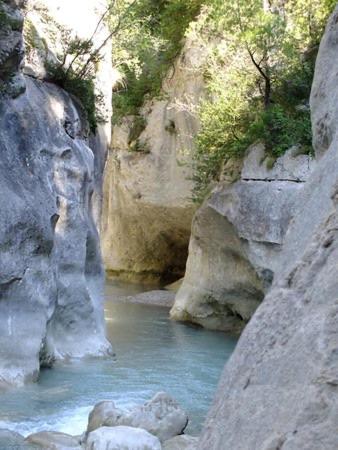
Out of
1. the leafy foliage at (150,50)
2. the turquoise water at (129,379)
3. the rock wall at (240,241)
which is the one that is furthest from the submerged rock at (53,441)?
the leafy foliage at (150,50)

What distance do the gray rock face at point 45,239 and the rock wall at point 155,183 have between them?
8.89 metres

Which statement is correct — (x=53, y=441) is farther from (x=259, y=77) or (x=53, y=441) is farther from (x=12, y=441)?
(x=259, y=77)

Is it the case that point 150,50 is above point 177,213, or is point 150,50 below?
above

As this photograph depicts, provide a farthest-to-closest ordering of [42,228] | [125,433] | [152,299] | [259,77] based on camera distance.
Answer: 1. [152,299]
2. [259,77]
3. [42,228]
4. [125,433]

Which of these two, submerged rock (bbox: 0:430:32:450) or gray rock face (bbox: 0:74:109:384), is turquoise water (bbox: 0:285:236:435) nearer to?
submerged rock (bbox: 0:430:32:450)

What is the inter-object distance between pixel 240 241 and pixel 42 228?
770 centimetres

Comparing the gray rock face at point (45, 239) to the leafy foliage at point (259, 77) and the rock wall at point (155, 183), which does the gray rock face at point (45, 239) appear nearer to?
the leafy foliage at point (259, 77)

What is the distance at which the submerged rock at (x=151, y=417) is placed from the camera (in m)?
8.41

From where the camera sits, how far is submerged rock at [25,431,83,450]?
306 inches

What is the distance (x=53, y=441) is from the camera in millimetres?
7957

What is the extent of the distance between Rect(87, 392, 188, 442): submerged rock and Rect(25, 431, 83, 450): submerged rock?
0.42 metres

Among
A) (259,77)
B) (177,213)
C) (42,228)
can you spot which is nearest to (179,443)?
(42,228)

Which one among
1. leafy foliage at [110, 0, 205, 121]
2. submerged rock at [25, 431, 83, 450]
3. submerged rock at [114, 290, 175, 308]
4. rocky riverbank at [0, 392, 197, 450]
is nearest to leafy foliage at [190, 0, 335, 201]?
leafy foliage at [110, 0, 205, 121]

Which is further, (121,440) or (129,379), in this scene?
(129,379)
